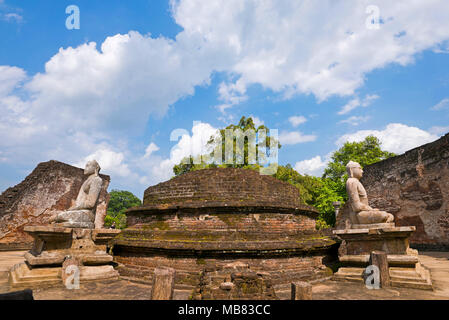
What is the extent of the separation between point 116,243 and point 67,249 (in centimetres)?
149

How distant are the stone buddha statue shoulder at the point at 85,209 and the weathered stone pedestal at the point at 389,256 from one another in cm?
583

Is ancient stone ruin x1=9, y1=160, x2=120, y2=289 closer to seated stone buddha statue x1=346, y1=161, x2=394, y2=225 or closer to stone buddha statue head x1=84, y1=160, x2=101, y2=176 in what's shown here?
stone buddha statue head x1=84, y1=160, x2=101, y2=176

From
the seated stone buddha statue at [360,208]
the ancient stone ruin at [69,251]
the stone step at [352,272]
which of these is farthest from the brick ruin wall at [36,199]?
the seated stone buddha statue at [360,208]

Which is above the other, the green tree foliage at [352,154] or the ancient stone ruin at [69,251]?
the green tree foliage at [352,154]

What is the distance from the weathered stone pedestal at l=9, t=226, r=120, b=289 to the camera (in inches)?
181

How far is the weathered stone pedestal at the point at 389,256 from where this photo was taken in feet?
15.3

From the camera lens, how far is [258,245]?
5.55m

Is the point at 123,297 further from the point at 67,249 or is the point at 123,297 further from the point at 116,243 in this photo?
the point at 116,243

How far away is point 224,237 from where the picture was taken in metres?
5.98

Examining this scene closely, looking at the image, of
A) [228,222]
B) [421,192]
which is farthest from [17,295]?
[421,192]

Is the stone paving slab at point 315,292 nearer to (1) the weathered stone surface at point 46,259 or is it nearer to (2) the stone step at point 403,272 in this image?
(2) the stone step at point 403,272

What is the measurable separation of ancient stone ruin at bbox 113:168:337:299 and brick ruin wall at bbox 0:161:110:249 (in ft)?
26.7
